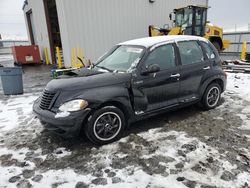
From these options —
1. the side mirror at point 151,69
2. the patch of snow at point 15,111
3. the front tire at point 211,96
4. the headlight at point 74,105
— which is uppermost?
the side mirror at point 151,69

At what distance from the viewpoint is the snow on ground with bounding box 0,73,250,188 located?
2.71 meters

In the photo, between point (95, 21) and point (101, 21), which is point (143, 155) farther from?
point (101, 21)

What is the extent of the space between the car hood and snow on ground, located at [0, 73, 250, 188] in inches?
39.2

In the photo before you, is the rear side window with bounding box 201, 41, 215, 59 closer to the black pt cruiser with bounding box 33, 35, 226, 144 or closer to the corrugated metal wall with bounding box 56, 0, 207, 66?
the black pt cruiser with bounding box 33, 35, 226, 144

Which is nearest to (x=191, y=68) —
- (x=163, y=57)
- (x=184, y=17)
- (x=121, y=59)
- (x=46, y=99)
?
(x=163, y=57)

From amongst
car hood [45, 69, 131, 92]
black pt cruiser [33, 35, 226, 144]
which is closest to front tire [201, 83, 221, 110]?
black pt cruiser [33, 35, 226, 144]

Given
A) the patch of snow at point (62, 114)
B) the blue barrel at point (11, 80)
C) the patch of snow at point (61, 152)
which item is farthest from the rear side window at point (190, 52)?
the blue barrel at point (11, 80)

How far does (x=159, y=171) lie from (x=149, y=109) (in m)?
1.34

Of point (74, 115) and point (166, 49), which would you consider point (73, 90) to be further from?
point (166, 49)

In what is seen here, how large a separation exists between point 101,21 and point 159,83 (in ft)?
30.1

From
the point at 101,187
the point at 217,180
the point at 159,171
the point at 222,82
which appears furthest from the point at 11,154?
the point at 222,82

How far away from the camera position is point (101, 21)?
1204cm

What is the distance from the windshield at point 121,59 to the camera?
394 cm

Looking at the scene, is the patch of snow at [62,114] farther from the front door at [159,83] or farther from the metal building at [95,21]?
the metal building at [95,21]
